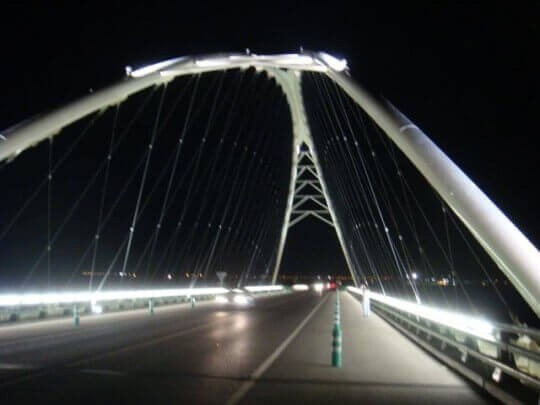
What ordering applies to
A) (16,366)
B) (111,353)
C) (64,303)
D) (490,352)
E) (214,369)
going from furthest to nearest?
(64,303) < (111,353) < (490,352) < (16,366) < (214,369)

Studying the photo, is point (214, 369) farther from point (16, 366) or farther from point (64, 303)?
point (64, 303)

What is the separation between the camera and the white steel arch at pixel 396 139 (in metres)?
12.8

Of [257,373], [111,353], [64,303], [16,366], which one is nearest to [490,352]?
[257,373]

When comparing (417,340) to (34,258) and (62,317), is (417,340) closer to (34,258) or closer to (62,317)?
(62,317)

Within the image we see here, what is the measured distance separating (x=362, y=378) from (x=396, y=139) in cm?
800

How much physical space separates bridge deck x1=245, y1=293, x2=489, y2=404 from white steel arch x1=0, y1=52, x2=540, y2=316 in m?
2.12

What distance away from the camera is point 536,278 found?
12008 mm

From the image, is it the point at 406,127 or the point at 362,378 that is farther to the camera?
the point at 406,127

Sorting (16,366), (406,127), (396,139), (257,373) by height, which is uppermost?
(406,127)

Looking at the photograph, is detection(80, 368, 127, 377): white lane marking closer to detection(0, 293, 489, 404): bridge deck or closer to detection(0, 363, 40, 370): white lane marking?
detection(0, 293, 489, 404): bridge deck

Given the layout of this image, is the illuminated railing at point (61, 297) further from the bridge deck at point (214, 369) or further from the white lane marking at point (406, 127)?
the white lane marking at point (406, 127)

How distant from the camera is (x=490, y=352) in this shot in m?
13.0

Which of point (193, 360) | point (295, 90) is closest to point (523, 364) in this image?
point (193, 360)

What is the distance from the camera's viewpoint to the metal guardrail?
32.7 feet
